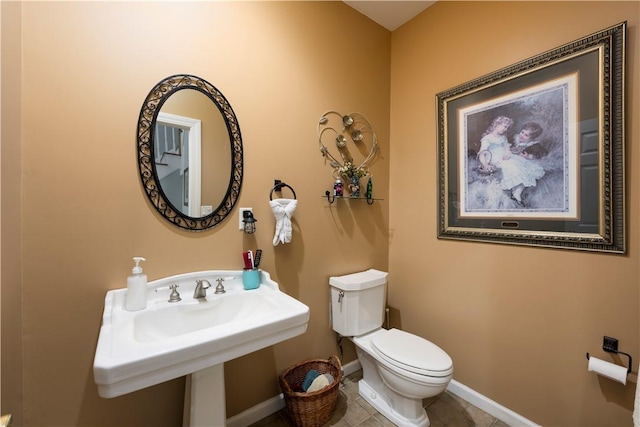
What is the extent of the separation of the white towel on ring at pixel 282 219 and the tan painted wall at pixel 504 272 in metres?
0.99

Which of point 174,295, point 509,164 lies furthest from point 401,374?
point 509,164

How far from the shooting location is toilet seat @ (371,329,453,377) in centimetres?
131

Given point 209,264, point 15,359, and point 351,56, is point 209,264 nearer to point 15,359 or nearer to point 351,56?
point 15,359

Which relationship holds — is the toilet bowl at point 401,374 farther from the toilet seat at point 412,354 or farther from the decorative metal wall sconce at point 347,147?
the decorative metal wall sconce at point 347,147

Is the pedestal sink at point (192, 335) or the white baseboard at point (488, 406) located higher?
the pedestal sink at point (192, 335)

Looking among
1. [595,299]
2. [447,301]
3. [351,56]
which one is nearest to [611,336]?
[595,299]

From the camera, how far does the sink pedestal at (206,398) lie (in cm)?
99

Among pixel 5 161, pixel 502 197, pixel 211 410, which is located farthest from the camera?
pixel 502 197

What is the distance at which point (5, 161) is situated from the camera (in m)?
0.85

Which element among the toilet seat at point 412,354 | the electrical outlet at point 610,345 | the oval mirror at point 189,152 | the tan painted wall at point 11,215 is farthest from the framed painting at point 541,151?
the tan painted wall at point 11,215

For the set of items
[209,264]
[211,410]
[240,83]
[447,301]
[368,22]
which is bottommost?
[211,410]

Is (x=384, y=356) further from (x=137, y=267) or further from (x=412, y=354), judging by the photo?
(x=137, y=267)

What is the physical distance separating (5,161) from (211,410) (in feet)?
3.68

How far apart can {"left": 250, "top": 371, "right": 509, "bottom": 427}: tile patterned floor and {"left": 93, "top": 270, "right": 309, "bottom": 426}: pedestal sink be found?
0.72m
